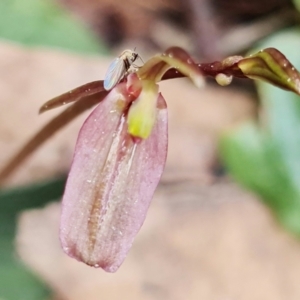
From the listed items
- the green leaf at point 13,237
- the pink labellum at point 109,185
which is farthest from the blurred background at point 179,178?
the pink labellum at point 109,185

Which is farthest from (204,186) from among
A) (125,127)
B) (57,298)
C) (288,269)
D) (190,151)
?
(125,127)

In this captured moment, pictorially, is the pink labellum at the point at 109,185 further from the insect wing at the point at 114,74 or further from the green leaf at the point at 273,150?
the green leaf at the point at 273,150

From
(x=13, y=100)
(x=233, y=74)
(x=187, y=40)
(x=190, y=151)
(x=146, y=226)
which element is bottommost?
(x=233, y=74)

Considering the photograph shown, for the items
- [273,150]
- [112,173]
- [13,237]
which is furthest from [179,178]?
[112,173]

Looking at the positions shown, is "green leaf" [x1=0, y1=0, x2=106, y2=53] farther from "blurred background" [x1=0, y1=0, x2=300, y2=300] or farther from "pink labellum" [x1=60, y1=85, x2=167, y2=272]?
"pink labellum" [x1=60, y1=85, x2=167, y2=272]

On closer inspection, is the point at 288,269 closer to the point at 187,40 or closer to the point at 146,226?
the point at 146,226

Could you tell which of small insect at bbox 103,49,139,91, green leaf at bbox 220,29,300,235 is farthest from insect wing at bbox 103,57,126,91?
green leaf at bbox 220,29,300,235

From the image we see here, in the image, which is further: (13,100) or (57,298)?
(13,100)

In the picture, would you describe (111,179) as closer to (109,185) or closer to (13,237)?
(109,185)
